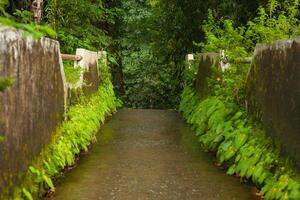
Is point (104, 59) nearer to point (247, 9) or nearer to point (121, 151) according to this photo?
point (247, 9)

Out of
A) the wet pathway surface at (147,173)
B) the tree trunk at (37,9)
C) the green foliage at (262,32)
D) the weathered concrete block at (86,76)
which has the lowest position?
the wet pathway surface at (147,173)

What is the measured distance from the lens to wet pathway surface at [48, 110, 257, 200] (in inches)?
244

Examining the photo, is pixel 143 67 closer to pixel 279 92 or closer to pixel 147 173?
pixel 147 173

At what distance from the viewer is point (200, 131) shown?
9.80m

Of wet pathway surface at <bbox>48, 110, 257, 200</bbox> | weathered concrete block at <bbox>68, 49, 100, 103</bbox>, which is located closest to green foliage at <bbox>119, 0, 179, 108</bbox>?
weathered concrete block at <bbox>68, 49, 100, 103</bbox>

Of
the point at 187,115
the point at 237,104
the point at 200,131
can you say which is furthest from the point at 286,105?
the point at 187,115

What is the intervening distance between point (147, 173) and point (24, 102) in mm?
2533

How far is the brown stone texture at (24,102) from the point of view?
4684 mm

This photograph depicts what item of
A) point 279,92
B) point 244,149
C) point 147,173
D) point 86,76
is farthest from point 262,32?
point 86,76

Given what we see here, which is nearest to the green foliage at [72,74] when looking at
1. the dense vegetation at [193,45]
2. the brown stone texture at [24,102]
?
the dense vegetation at [193,45]

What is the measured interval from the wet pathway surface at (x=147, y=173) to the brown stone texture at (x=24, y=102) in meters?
0.83

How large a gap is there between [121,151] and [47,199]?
124 inches

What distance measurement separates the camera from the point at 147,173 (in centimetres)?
730

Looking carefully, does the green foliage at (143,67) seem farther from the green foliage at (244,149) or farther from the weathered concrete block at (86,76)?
the green foliage at (244,149)
